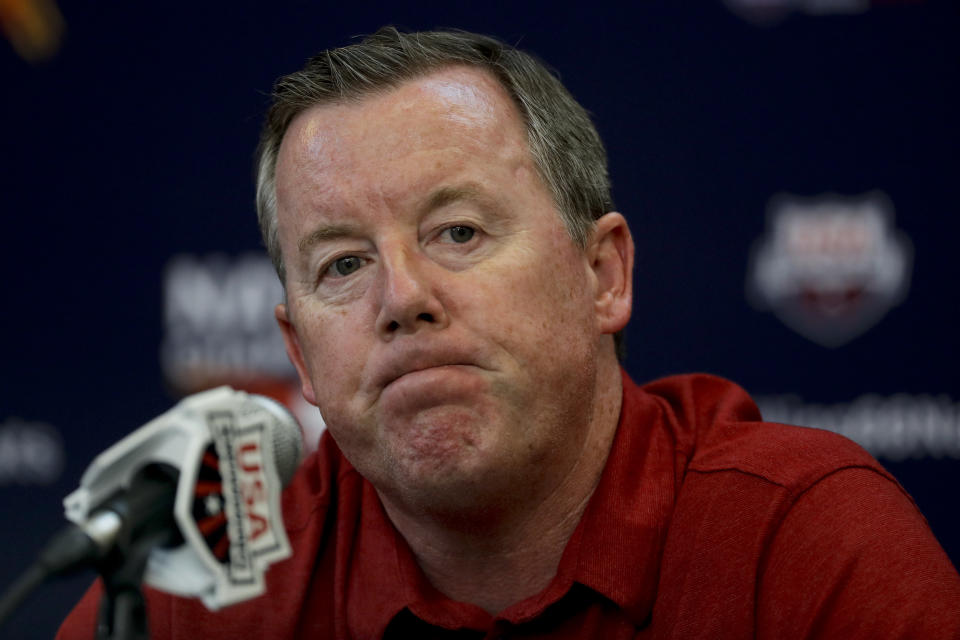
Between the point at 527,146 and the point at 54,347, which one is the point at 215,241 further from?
the point at 527,146

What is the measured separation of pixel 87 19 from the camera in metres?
3.04

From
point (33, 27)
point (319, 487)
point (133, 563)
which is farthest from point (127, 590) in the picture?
point (33, 27)

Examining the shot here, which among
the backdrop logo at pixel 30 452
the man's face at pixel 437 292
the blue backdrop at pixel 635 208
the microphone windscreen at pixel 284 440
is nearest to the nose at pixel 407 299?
the man's face at pixel 437 292

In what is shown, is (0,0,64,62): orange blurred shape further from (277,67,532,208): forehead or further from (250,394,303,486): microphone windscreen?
(250,394,303,486): microphone windscreen

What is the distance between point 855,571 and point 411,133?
854 mm

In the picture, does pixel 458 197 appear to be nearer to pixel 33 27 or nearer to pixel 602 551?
pixel 602 551

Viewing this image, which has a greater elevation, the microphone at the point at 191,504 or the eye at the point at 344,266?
the eye at the point at 344,266

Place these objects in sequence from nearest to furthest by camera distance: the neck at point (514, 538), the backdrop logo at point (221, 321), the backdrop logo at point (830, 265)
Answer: the neck at point (514, 538) → the backdrop logo at point (830, 265) → the backdrop logo at point (221, 321)

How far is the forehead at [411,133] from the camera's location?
5.07 ft

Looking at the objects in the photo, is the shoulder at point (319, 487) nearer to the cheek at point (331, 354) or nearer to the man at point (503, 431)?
the man at point (503, 431)

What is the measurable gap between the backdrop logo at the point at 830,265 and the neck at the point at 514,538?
1268 mm

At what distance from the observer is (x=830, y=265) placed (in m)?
2.80

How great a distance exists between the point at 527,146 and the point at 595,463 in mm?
512


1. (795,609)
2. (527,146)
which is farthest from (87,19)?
(795,609)
